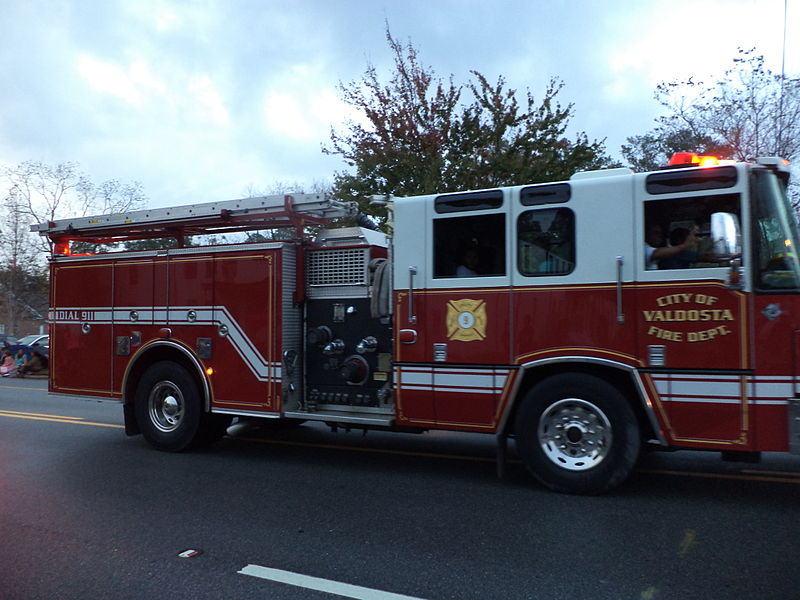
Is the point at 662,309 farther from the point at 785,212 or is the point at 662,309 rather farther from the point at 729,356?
the point at 785,212

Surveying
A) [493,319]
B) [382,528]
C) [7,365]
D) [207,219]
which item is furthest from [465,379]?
[7,365]

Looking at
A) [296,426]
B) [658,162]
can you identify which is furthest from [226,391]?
[658,162]

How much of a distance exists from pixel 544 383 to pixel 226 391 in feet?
12.0

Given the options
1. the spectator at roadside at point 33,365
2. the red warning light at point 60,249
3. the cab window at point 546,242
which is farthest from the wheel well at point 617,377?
the spectator at roadside at point 33,365

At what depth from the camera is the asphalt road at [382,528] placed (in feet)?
12.4

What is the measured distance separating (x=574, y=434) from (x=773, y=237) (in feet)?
7.25

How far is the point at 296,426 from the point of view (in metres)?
9.14

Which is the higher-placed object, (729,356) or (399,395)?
(729,356)

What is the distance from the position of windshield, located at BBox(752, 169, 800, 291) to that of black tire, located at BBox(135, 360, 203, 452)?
5911 millimetres

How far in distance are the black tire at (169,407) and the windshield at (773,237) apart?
19.4 ft

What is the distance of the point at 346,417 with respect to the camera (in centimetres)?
657

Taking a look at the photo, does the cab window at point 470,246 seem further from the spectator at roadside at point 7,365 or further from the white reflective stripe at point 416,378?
the spectator at roadside at point 7,365

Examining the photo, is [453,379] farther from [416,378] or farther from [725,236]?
[725,236]

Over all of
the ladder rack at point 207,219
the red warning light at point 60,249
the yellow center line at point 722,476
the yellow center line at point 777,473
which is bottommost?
the yellow center line at point 722,476
